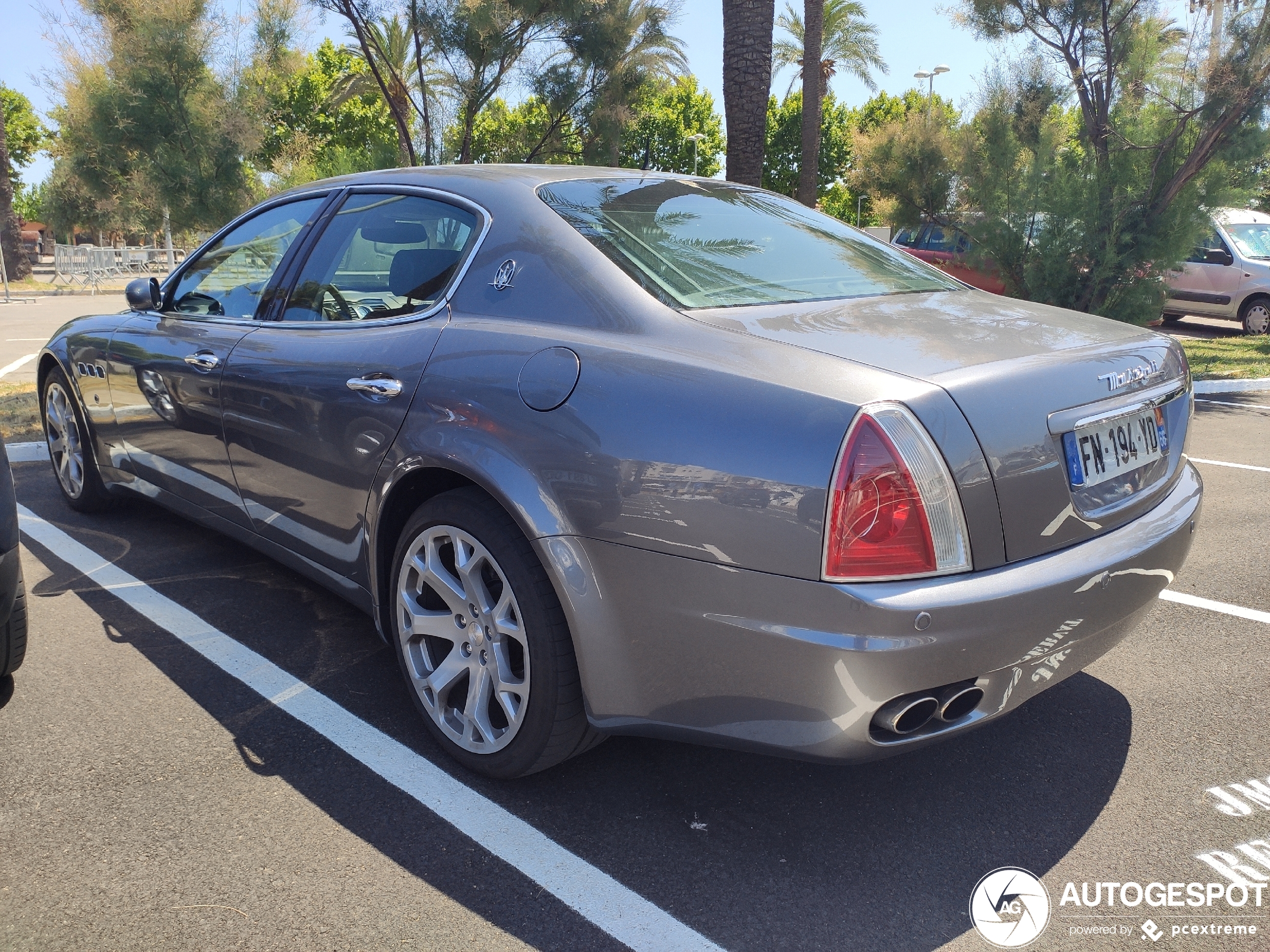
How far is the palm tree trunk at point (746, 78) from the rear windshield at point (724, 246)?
645cm

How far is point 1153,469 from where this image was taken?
2.59m

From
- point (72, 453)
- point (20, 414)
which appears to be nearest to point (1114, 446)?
point (72, 453)

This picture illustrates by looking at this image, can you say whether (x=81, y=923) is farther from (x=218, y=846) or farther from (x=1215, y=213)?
(x=1215, y=213)

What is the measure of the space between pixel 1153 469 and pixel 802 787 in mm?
1210

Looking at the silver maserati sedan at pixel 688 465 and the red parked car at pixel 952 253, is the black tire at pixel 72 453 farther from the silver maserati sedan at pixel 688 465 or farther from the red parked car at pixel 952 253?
the red parked car at pixel 952 253

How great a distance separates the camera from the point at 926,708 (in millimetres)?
2096

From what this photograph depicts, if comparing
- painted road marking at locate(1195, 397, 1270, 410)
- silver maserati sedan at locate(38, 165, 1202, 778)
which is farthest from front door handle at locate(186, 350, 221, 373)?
painted road marking at locate(1195, 397, 1270, 410)

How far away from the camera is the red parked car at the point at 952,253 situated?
11.0m

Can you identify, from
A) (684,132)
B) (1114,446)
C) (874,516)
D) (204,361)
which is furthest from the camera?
(684,132)

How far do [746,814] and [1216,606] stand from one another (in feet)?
7.77

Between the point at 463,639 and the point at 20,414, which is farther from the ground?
the point at 463,639

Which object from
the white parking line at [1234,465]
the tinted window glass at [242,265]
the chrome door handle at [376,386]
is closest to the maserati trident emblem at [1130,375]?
the chrome door handle at [376,386]

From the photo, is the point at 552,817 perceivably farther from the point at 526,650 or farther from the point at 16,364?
the point at 16,364

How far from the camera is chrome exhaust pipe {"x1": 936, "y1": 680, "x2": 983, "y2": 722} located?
210 centimetres
